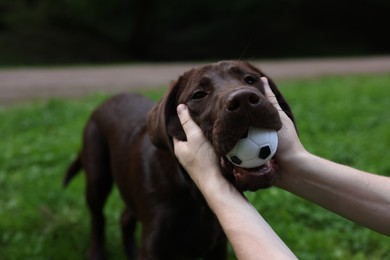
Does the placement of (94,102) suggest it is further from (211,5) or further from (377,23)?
(377,23)

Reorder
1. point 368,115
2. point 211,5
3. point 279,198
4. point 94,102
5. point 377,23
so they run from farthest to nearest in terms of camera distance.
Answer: point 377,23 < point 211,5 < point 94,102 < point 368,115 < point 279,198

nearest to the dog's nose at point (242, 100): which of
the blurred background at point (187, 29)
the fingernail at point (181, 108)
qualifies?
the fingernail at point (181, 108)

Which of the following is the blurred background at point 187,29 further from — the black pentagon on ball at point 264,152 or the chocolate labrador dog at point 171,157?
the black pentagon on ball at point 264,152

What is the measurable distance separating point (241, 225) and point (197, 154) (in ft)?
1.45

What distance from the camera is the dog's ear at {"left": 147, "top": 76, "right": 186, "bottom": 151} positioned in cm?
278

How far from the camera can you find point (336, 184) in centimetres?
254

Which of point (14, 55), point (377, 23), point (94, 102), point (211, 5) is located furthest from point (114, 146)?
point (377, 23)

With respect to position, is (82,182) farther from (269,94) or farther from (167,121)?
(269,94)

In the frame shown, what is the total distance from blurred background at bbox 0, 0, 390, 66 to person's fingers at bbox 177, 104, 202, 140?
67.6 ft

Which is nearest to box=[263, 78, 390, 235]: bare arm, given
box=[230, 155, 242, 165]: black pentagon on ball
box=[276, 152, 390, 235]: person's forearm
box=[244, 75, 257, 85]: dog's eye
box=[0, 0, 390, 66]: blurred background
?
box=[276, 152, 390, 235]: person's forearm

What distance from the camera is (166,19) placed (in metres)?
27.5

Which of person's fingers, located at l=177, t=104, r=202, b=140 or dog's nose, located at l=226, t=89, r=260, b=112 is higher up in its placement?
dog's nose, located at l=226, t=89, r=260, b=112

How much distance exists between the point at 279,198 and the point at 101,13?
2170 cm

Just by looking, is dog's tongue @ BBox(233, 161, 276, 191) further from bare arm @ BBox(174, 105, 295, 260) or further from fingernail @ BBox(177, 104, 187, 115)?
fingernail @ BBox(177, 104, 187, 115)
